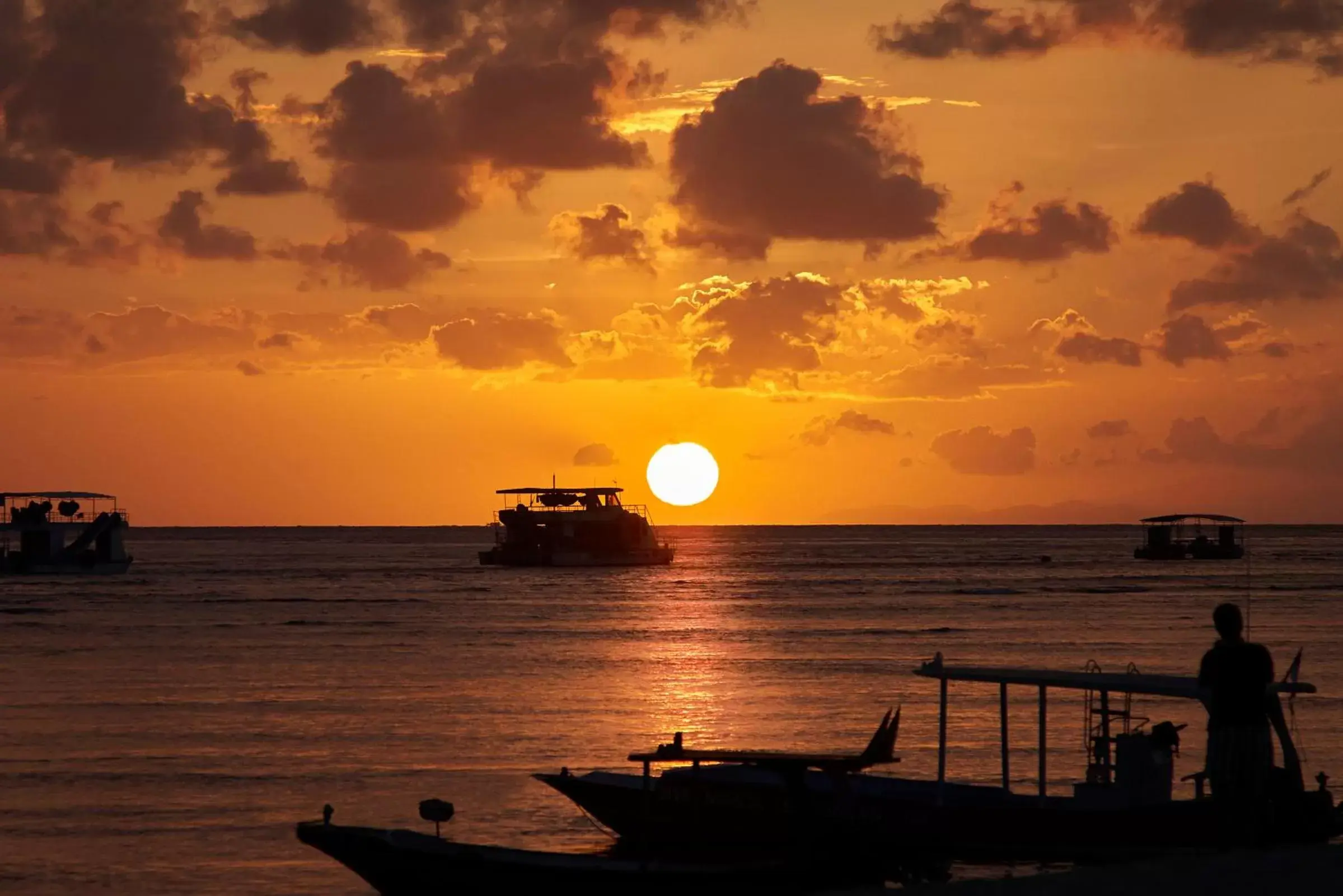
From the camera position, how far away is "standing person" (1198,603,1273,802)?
58.9ft

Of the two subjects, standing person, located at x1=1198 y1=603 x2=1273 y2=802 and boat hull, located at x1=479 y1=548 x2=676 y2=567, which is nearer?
standing person, located at x1=1198 y1=603 x2=1273 y2=802

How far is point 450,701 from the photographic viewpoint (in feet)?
162

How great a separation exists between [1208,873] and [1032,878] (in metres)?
1.74

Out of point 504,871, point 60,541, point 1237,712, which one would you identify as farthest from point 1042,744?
point 60,541

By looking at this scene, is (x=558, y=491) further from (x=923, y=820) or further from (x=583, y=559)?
(x=923, y=820)

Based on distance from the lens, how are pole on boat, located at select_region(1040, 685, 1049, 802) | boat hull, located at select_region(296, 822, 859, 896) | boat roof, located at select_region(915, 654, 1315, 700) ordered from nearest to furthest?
boat hull, located at select_region(296, 822, 859, 896)
boat roof, located at select_region(915, 654, 1315, 700)
pole on boat, located at select_region(1040, 685, 1049, 802)

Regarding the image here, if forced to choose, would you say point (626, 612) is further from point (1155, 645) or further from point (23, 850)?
point (23, 850)

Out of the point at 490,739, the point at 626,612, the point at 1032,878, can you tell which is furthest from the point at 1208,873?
the point at 626,612

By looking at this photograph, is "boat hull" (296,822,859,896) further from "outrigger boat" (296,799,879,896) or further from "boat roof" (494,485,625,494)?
"boat roof" (494,485,625,494)

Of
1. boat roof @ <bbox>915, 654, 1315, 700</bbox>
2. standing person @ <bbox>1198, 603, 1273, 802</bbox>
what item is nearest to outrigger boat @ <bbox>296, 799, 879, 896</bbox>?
boat roof @ <bbox>915, 654, 1315, 700</bbox>

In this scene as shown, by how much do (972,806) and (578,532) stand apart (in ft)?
475

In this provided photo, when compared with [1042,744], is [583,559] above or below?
above

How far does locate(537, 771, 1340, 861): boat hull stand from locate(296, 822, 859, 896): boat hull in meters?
0.86

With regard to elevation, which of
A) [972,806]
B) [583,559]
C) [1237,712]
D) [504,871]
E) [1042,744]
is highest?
[583,559]
